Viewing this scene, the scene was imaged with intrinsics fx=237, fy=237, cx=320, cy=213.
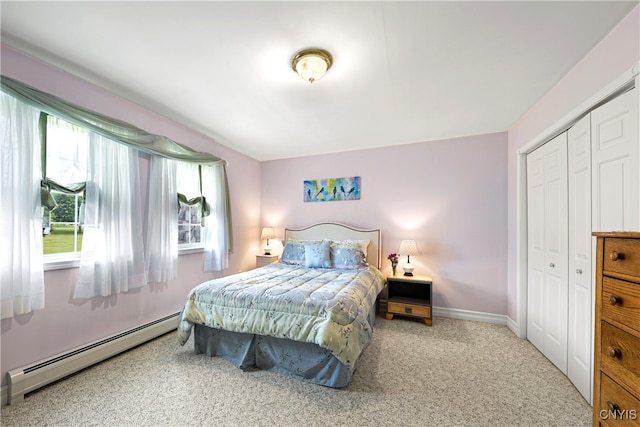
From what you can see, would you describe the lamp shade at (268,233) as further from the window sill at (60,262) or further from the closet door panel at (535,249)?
the closet door panel at (535,249)

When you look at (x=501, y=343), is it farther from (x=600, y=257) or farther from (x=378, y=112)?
(x=378, y=112)

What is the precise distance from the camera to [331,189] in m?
3.98

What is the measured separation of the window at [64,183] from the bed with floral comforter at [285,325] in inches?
45.2

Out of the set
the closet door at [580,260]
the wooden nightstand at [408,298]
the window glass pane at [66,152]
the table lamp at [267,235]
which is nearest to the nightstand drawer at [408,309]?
the wooden nightstand at [408,298]

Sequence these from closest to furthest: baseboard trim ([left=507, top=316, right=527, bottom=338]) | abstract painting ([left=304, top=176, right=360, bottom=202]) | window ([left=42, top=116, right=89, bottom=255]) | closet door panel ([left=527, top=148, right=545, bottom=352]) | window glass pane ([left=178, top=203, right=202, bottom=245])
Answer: window ([left=42, top=116, right=89, bottom=255]), closet door panel ([left=527, top=148, right=545, bottom=352]), baseboard trim ([left=507, top=316, right=527, bottom=338]), window glass pane ([left=178, top=203, right=202, bottom=245]), abstract painting ([left=304, top=176, right=360, bottom=202])

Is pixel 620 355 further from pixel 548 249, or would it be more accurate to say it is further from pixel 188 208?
pixel 188 208

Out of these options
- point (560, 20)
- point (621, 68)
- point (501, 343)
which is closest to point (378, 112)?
point (560, 20)

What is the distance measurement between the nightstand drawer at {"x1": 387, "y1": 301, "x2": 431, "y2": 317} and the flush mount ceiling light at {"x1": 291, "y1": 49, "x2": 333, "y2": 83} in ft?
9.15

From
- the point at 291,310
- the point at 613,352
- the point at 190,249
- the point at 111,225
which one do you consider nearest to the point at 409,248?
the point at 291,310

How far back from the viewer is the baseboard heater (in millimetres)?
1653

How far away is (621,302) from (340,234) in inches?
118

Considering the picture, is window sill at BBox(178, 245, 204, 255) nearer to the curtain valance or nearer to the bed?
the bed

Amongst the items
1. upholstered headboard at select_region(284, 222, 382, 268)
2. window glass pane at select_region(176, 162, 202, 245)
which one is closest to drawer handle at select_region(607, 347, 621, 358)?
upholstered headboard at select_region(284, 222, 382, 268)

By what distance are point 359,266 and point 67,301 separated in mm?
2886
